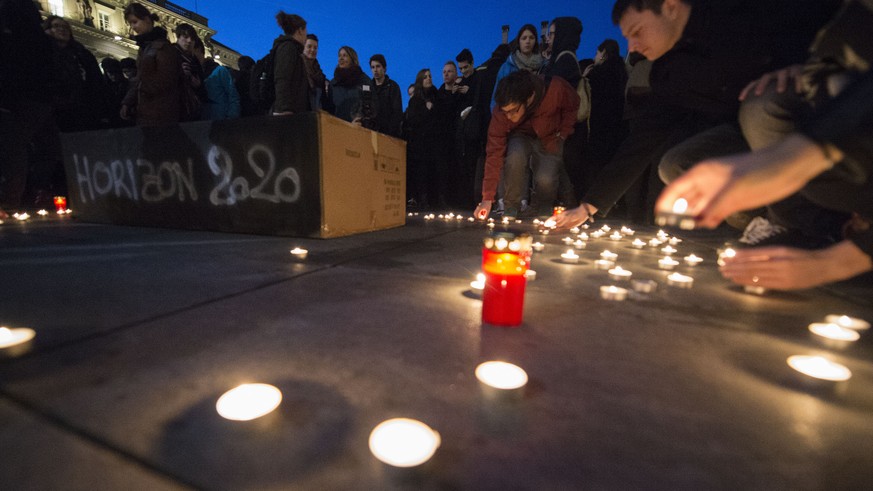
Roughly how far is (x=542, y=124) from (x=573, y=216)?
2.05 meters

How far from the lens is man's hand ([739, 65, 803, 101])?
1.28 metres

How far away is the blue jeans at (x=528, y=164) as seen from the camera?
3938 mm

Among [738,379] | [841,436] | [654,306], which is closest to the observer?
[841,436]

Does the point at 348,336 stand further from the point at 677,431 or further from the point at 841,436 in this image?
the point at 841,436

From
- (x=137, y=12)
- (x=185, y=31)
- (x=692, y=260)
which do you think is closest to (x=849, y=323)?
(x=692, y=260)

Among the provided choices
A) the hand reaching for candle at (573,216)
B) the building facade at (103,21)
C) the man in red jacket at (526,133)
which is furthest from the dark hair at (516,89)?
the building facade at (103,21)

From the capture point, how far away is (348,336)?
961 millimetres

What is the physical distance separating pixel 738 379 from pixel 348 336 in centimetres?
86

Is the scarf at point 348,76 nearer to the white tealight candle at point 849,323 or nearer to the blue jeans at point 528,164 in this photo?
the blue jeans at point 528,164

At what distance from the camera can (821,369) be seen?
802 millimetres

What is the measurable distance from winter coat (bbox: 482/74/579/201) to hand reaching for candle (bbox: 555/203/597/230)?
1.27 meters

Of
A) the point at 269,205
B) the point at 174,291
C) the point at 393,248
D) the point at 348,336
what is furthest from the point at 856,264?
the point at 269,205

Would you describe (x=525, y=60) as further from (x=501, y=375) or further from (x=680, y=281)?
(x=501, y=375)

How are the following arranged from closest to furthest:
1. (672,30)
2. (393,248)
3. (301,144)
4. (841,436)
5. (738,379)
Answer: (841,436) → (738,379) → (672,30) → (393,248) → (301,144)
